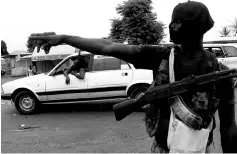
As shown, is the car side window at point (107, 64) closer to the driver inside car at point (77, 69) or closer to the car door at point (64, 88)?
the driver inside car at point (77, 69)

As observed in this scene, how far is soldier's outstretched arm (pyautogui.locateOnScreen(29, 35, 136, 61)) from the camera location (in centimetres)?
146

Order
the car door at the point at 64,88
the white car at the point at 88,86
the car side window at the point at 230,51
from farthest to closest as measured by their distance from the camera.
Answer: the car side window at the point at 230,51
the car door at the point at 64,88
the white car at the point at 88,86

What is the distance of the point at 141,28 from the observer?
113 feet

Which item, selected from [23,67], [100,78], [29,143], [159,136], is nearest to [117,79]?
[100,78]

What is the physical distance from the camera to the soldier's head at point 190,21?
139 centimetres

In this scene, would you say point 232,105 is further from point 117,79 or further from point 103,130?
point 117,79

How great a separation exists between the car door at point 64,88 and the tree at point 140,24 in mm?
25279

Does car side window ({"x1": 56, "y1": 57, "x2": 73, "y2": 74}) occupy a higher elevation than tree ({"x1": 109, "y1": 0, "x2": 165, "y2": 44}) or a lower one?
lower

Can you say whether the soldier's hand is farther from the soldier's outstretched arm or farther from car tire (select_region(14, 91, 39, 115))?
car tire (select_region(14, 91, 39, 115))

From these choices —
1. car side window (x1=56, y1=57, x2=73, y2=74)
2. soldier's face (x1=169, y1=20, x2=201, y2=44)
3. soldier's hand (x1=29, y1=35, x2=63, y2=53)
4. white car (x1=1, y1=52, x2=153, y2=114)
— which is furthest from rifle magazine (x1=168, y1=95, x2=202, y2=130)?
car side window (x1=56, y1=57, x2=73, y2=74)

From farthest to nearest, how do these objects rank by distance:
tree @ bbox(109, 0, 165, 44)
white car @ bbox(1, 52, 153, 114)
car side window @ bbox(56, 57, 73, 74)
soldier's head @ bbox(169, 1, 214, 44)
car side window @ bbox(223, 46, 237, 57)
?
tree @ bbox(109, 0, 165, 44) → car side window @ bbox(223, 46, 237, 57) → car side window @ bbox(56, 57, 73, 74) → white car @ bbox(1, 52, 153, 114) → soldier's head @ bbox(169, 1, 214, 44)

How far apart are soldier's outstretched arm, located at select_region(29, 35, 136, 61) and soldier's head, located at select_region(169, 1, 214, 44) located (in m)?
0.25

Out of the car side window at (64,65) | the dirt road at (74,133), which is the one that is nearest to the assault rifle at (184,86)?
the dirt road at (74,133)

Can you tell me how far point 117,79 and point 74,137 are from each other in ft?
8.28
